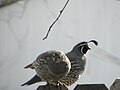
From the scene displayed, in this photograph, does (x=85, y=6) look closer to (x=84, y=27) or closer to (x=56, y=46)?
(x=84, y=27)

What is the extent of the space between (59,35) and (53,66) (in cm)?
181

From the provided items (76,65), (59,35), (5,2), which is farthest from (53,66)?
(5,2)

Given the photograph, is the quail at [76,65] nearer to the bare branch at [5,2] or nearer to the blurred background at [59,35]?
the blurred background at [59,35]

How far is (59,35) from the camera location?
297 centimetres

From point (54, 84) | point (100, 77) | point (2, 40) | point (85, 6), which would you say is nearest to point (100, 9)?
point (85, 6)

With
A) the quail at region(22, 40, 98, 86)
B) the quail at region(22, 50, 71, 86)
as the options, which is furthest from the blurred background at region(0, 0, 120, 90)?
the quail at region(22, 50, 71, 86)

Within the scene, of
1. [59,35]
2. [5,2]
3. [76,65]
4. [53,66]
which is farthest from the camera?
[5,2]

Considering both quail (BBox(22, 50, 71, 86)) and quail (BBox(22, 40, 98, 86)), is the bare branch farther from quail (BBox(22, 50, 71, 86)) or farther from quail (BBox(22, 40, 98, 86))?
quail (BBox(22, 50, 71, 86))

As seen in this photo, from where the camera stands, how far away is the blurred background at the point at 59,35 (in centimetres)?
291

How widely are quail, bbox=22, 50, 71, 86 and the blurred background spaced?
1688mm

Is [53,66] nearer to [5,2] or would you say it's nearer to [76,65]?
[76,65]

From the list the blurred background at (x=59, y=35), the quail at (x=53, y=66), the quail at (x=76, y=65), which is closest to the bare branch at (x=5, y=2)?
the blurred background at (x=59, y=35)

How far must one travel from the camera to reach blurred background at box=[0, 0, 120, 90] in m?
2.91

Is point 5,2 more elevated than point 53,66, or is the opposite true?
point 5,2
